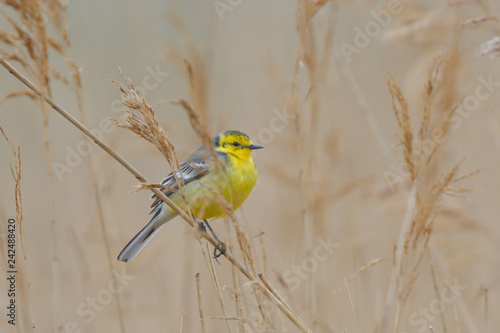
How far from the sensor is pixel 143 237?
3105 millimetres

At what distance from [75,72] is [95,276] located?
1493 mm

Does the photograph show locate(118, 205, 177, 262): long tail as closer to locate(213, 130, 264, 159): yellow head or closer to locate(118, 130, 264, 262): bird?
locate(118, 130, 264, 262): bird

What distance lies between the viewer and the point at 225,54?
16.3 ft

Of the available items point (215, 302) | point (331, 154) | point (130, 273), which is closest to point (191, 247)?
point (215, 302)

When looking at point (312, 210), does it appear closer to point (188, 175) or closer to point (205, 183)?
point (205, 183)

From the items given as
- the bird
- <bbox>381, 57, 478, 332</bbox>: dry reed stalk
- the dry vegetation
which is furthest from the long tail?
<bbox>381, 57, 478, 332</bbox>: dry reed stalk

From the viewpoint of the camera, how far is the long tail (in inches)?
114

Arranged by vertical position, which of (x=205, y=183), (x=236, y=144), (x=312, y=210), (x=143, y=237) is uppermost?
(x=236, y=144)

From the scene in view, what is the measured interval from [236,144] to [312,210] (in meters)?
0.73

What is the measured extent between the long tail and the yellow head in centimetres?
62

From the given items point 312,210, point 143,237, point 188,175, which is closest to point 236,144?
point 188,175

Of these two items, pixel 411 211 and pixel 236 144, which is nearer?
pixel 411 211

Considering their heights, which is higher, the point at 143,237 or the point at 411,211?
the point at 143,237

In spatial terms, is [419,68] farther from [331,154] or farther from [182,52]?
[182,52]
